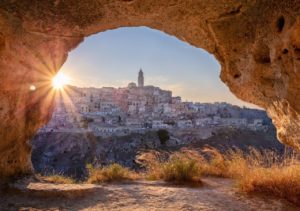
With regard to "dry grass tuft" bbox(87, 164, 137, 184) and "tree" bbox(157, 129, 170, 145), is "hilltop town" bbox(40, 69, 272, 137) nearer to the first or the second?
"tree" bbox(157, 129, 170, 145)

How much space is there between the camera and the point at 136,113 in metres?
67.1

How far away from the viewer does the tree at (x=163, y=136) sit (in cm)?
4603

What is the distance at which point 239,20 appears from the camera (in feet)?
12.6

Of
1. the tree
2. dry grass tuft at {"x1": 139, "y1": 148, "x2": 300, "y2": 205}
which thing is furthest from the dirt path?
the tree

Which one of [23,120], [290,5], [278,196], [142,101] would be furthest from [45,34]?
[142,101]

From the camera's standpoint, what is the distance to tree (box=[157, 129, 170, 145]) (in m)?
46.0

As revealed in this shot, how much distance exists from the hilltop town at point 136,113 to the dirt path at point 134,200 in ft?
135

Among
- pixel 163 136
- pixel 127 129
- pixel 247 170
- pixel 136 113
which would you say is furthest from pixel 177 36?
pixel 136 113

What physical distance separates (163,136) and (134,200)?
43033 mm

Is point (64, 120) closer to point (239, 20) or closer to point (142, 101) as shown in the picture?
point (142, 101)

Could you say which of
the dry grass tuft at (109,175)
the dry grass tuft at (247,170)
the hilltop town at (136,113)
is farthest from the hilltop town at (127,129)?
the dry grass tuft at (109,175)

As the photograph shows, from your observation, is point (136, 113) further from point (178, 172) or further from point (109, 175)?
point (178, 172)

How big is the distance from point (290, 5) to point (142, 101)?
237ft

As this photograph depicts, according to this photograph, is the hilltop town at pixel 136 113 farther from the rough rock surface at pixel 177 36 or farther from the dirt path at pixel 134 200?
the dirt path at pixel 134 200
